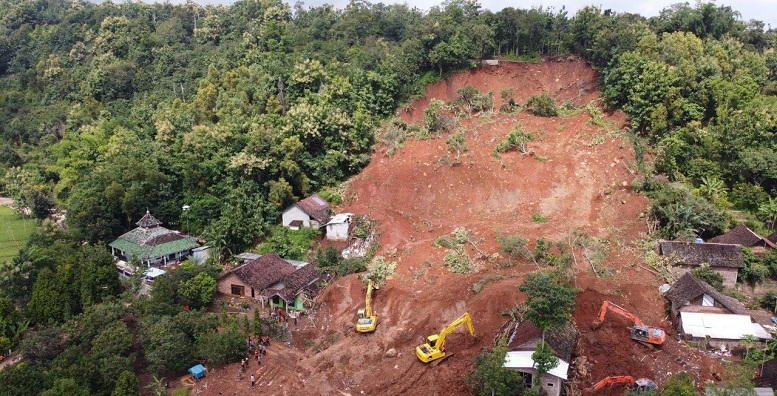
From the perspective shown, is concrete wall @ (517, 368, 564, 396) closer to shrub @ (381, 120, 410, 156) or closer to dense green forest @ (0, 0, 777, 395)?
dense green forest @ (0, 0, 777, 395)

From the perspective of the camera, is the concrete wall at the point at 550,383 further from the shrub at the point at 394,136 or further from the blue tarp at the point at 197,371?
the shrub at the point at 394,136

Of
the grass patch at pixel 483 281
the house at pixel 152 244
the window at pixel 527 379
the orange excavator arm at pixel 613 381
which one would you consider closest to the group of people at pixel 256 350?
the grass patch at pixel 483 281

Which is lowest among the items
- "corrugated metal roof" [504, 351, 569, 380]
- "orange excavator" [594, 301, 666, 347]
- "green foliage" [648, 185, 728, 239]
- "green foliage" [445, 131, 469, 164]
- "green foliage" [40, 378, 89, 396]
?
"green foliage" [40, 378, 89, 396]

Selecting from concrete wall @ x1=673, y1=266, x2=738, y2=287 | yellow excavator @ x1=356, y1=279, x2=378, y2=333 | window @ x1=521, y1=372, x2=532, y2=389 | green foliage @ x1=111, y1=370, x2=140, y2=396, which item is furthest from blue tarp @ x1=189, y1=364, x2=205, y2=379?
concrete wall @ x1=673, y1=266, x2=738, y2=287

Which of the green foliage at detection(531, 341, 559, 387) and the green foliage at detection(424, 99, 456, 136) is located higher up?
the green foliage at detection(424, 99, 456, 136)

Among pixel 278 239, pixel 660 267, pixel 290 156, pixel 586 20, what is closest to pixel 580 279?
pixel 660 267
